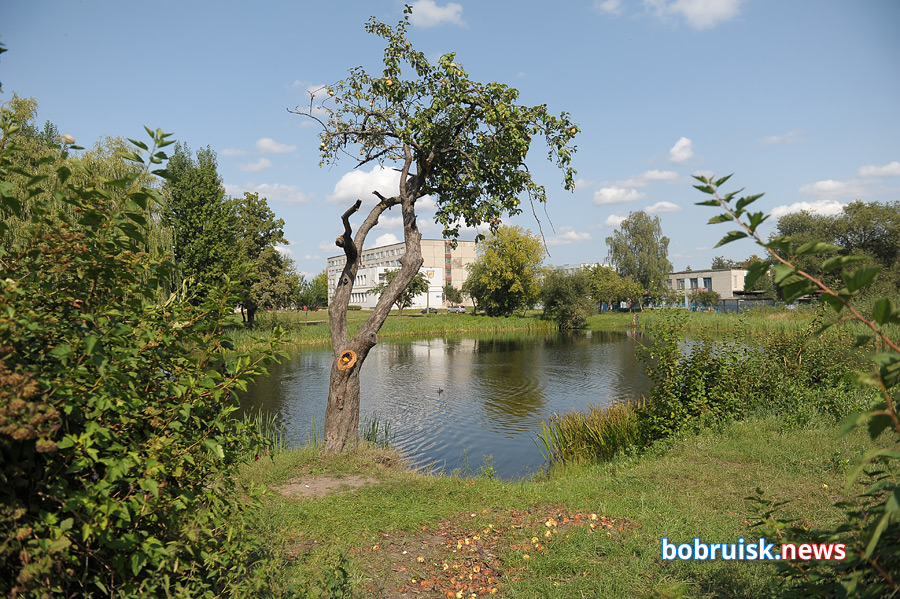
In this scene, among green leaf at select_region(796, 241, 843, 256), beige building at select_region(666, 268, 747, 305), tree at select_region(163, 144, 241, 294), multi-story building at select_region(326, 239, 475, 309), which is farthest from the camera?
multi-story building at select_region(326, 239, 475, 309)

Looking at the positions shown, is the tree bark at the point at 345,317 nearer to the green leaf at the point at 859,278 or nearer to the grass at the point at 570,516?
the grass at the point at 570,516

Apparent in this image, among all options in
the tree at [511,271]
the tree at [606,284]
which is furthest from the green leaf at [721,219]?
the tree at [606,284]

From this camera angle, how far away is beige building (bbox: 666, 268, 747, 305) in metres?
75.6

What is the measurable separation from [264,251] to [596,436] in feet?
115

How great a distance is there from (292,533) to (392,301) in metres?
4.66

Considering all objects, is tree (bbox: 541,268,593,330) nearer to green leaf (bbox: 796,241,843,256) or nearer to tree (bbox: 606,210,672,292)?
tree (bbox: 606,210,672,292)

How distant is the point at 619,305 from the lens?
77438mm

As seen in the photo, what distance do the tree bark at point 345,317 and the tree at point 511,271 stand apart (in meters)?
47.2

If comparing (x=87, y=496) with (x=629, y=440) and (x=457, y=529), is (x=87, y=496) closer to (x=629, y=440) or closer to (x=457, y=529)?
(x=457, y=529)

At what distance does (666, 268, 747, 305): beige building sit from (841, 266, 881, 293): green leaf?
245 feet

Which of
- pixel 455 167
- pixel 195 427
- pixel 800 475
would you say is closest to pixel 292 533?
pixel 195 427

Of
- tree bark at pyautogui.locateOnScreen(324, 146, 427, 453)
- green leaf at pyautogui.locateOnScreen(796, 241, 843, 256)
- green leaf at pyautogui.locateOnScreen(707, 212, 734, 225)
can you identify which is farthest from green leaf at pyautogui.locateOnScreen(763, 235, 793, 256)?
tree bark at pyautogui.locateOnScreen(324, 146, 427, 453)

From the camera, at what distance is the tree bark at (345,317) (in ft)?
27.9

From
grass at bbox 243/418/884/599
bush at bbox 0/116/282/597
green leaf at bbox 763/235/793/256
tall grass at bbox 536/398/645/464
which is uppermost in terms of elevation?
green leaf at bbox 763/235/793/256
